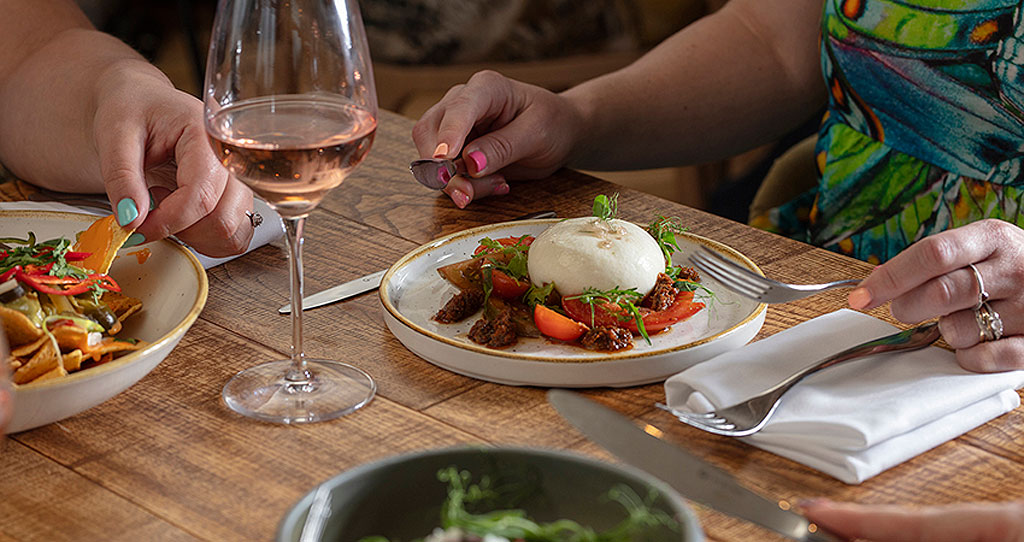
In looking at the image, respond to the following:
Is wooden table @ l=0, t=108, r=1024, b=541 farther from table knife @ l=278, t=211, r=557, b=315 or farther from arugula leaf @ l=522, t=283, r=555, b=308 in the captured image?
arugula leaf @ l=522, t=283, r=555, b=308

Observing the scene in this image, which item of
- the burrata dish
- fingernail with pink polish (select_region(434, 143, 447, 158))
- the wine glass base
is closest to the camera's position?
the wine glass base

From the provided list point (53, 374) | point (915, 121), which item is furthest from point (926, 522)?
point (915, 121)

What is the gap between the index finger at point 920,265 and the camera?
86 cm

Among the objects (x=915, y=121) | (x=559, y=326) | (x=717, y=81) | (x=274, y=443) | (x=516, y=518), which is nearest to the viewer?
(x=516, y=518)

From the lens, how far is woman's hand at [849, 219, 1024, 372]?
0.86 meters

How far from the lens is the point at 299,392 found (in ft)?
2.82

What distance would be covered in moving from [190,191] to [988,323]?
0.73 meters

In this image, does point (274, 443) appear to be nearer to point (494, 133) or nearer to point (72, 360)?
point (72, 360)

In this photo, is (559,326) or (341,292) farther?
(341,292)

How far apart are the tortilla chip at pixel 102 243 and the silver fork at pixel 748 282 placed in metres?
0.54

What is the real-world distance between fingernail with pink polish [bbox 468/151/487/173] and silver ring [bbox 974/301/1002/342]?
0.64 metres

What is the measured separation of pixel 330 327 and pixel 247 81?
1.02ft

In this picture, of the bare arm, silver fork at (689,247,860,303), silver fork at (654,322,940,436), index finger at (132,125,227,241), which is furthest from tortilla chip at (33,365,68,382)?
the bare arm

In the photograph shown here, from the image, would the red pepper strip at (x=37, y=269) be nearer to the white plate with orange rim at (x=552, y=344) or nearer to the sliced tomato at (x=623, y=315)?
the white plate with orange rim at (x=552, y=344)
